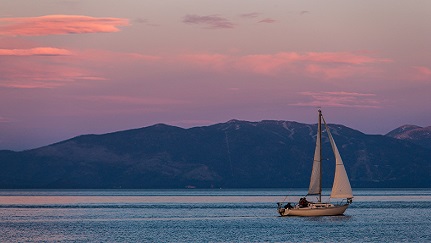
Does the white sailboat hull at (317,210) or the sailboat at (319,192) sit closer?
the sailboat at (319,192)

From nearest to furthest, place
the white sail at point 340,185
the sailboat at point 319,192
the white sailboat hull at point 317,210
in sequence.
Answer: the sailboat at point 319,192
the white sailboat hull at point 317,210
the white sail at point 340,185

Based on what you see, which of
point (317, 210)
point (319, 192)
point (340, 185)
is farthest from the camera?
point (340, 185)

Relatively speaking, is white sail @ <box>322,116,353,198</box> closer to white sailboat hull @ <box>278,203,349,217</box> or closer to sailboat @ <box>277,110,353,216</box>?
sailboat @ <box>277,110,353,216</box>

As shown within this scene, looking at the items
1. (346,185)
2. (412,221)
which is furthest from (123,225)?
(412,221)

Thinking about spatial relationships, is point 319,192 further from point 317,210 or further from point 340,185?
point 340,185

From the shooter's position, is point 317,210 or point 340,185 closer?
point 317,210

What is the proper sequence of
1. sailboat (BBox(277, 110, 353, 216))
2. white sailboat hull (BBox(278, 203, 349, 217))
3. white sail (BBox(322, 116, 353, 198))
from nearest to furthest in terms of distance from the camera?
sailboat (BBox(277, 110, 353, 216)) → white sailboat hull (BBox(278, 203, 349, 217)) → white sail (BBox(322, 116, 353, 198))

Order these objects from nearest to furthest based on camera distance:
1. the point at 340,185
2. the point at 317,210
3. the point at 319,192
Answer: the point at 319,192
the point at 317,210
the point at 340,185

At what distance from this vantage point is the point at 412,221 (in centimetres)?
12862

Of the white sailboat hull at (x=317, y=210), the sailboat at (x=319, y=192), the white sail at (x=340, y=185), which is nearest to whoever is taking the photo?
the sailboat at (x=319, y=192)

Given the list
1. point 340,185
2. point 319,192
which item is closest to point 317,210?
point 319,192

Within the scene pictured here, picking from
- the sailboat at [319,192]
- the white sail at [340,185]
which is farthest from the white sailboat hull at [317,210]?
the white sail at [340,185]

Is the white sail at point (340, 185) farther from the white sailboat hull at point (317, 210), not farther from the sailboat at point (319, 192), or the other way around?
the white sailboat hull at point (317, 210)

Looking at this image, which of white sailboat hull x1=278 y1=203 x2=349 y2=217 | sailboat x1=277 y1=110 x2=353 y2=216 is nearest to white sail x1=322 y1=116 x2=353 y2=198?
sailboat x1=277 y1=110 x2=353 y2=216
